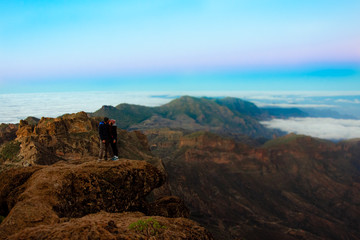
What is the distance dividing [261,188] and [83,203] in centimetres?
15429

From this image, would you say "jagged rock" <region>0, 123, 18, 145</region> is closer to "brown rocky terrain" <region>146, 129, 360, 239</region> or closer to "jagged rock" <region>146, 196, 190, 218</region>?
"jagged rock" <region>146, 196, 190, 218</region>

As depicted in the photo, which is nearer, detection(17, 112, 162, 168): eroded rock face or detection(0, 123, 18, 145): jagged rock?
detection(17, 112, 162, 168): eroded rock face

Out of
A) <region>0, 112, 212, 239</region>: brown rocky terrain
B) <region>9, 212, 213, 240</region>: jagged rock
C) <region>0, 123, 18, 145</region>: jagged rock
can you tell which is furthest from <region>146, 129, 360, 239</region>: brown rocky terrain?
<region>9, 212, 213, 240</region>: jagged rock

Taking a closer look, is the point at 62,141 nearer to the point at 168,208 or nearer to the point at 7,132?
the point at 7,132

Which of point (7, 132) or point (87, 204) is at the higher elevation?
point (87, 204)

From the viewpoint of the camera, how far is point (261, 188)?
15250 centimetres

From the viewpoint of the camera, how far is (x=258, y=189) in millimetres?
150875

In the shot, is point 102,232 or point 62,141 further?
point 62,141

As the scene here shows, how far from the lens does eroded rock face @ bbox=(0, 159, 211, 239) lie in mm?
10484

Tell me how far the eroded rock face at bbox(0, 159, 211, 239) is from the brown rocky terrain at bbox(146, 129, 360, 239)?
271ft

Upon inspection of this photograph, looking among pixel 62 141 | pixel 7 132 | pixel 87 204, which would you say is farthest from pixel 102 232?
pixel 7 132

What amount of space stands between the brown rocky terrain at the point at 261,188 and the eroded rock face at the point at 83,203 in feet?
271

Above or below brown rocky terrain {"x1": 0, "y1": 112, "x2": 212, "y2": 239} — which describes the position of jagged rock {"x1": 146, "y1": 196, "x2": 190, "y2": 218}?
below

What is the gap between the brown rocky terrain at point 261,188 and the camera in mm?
116431
